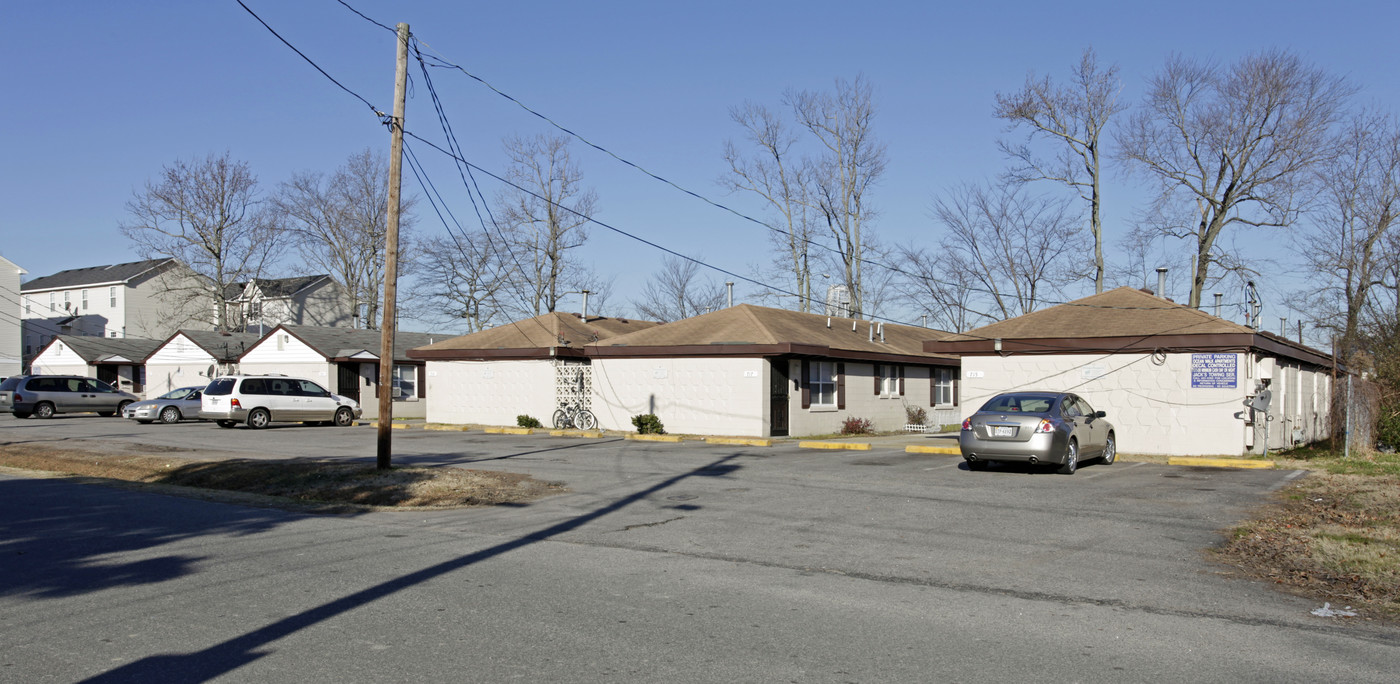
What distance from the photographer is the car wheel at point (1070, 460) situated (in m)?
16.7

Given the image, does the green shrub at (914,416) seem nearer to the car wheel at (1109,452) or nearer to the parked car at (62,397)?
the car wheel at (1109,452)

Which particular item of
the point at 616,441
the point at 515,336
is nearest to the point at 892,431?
the point at 616,441

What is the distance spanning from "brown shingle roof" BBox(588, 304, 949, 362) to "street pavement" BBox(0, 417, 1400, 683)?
39.0 ft

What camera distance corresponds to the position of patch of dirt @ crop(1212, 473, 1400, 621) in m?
7.94

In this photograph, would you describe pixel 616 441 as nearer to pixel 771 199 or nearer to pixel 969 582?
pixel 969 582

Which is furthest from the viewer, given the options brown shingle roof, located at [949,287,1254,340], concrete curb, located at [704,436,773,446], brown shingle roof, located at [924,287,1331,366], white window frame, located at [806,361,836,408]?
white window frame, located at [806,361,836,408]

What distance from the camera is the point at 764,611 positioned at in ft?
23.1

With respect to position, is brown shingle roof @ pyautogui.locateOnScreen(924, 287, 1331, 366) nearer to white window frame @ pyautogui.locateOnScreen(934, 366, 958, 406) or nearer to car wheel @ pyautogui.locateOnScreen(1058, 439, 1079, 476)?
car wheel @ pyautogui.locateOnScreen(1058, 439, 1079, 476)

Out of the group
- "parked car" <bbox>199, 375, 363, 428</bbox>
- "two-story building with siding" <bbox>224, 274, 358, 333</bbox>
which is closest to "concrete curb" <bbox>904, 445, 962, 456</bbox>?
"parked car" <bbox>199, 375, 363, 428</bbox>

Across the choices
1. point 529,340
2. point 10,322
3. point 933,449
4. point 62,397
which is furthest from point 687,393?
point 10,322

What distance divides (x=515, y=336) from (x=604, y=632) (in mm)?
27390

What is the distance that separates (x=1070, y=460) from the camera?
16.9m

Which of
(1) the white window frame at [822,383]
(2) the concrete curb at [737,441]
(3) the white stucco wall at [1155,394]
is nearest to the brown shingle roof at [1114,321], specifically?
(3) the white stucco wall at [1155,394]

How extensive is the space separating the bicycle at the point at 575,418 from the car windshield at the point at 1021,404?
14.7 meters
